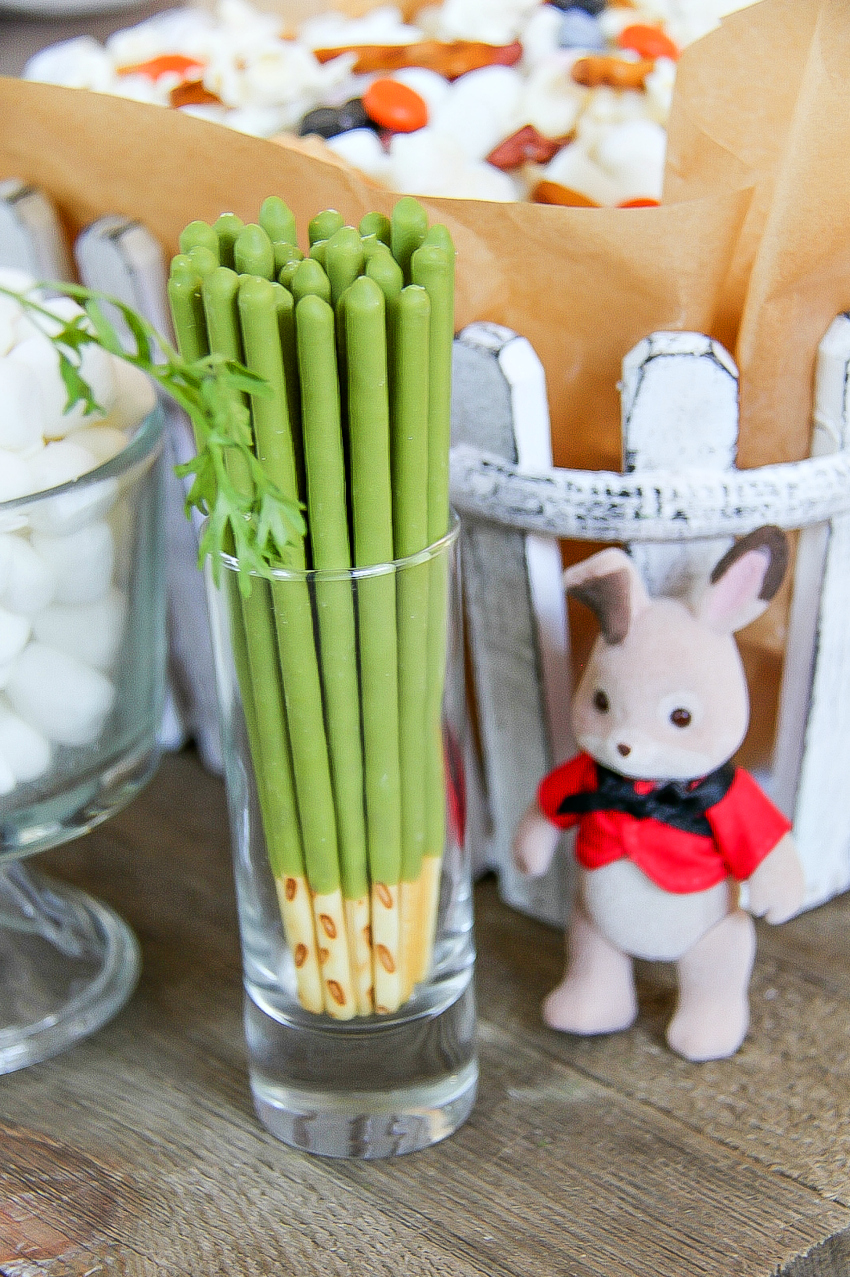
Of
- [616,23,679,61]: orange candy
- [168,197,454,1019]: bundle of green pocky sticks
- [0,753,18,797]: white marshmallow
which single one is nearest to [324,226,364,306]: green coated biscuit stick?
[168,197,454,1019]: bundle of green pocky sticks

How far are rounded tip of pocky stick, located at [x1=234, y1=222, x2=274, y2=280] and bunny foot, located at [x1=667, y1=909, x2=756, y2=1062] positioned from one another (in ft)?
1.06

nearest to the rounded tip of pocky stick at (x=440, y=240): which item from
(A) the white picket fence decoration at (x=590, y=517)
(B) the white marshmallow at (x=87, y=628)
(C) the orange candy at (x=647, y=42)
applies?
(A) the white picket fence decoration at (x=590, y=517)

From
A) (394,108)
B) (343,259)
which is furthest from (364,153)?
(343,259)

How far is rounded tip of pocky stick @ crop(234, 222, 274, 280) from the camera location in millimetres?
414

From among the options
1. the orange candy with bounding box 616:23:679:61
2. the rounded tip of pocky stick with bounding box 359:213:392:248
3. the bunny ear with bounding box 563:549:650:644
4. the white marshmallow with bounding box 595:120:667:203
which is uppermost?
the rounded tip of pocky stick with bounding box 359:213:392:248

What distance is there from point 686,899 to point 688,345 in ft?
0.73

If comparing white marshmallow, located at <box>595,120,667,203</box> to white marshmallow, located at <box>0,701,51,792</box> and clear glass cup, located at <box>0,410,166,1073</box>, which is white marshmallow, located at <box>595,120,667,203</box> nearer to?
clear glass cup, located at <box>0,410,166,1073</box>

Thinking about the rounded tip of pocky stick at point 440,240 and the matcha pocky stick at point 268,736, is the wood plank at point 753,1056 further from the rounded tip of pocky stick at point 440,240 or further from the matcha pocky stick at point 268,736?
the rounded tip of pocky stick at point 440,240

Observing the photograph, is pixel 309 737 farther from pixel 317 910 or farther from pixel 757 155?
pixel 757 155

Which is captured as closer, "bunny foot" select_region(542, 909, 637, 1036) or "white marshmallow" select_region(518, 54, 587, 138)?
"bunny foot" select_region(542, 909, 637, 1036)

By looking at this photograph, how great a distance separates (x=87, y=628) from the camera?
529mm

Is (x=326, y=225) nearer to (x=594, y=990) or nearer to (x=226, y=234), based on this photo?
(x=226, y=234)

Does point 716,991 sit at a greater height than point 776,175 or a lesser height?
lesser

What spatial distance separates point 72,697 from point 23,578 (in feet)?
0.19
